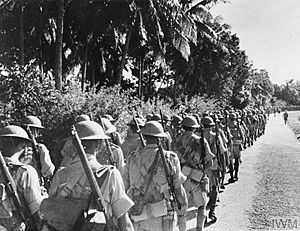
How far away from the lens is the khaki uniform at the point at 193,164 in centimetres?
614

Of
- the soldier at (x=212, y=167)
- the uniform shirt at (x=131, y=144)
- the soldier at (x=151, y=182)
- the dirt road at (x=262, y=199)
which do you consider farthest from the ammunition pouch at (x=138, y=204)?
the soldier at (x=212, y=167)

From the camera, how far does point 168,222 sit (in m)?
4.46

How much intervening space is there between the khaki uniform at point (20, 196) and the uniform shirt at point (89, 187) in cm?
38

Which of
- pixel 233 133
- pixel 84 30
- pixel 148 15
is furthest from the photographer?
pixel 84 30

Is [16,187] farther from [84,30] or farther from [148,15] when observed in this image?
[84,30]

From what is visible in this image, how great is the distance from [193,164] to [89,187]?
3387mm

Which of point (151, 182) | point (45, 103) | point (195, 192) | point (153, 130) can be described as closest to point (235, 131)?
point (45, 103)

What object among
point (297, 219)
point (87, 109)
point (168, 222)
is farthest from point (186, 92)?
point (168, 222)

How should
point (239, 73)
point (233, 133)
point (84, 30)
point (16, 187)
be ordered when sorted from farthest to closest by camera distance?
point (239, 73) < point (84, 30) < point (233, 133) < point (16, 187)

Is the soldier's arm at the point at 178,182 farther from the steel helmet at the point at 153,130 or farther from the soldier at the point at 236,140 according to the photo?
the soldier at the point at 236,140

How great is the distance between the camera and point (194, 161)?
6156mm

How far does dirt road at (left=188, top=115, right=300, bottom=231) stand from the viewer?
7.09 meters

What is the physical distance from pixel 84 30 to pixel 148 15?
3990 mm

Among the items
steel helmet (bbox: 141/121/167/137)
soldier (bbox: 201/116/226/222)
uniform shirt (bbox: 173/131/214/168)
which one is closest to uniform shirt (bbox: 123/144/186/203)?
steel helmet (bbox: 141/121/167/137)
